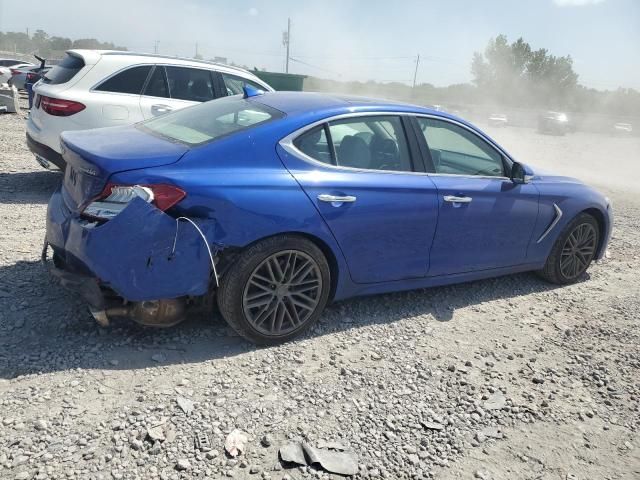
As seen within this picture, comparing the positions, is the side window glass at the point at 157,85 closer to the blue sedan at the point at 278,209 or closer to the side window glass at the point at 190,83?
the side window glass at the point at 190,83

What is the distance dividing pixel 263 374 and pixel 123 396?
0.80 metres

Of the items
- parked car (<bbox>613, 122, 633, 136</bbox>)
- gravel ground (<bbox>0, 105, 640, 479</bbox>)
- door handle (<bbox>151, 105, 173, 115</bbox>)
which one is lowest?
parked car (<bbox>613, 122, 633, 136</bbox>)

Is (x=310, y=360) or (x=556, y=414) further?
(x=310, y=360)

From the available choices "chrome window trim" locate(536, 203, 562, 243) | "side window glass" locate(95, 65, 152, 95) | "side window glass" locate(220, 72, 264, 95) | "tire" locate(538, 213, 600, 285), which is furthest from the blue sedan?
"side window glass" locate(220, 72, 264, 95)

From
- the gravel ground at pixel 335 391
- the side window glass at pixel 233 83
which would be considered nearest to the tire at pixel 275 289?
the gravel ground at pixel 335 391

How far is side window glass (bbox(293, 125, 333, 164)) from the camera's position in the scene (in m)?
3.55

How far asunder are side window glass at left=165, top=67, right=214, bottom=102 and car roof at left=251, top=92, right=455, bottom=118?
315 centimetres

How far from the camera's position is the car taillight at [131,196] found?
3.01 meters

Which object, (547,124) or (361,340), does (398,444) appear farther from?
(547,124)

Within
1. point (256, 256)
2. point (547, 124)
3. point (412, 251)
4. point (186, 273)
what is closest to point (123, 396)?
point (186, 273)

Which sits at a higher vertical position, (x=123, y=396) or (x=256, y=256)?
(x=256, y=256)

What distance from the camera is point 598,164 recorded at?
18.8 metres

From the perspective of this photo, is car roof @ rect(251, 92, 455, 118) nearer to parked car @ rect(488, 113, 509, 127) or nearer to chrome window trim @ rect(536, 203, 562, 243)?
chrome window trim @ rect(536, 203, 562, 243)

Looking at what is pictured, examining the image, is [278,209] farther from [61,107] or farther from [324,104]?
[61,107]
